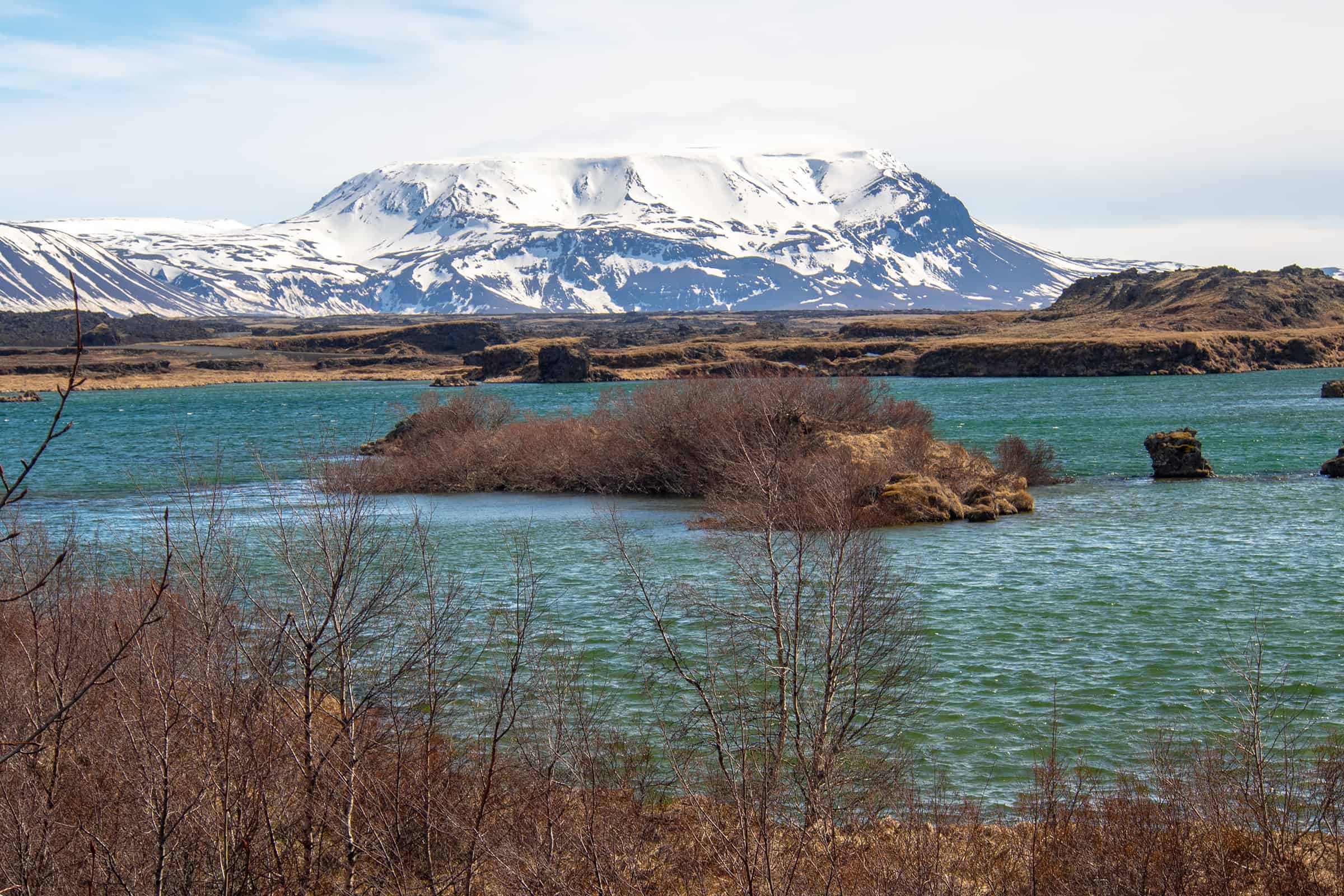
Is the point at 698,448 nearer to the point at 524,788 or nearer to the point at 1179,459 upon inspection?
the point at 1179,459

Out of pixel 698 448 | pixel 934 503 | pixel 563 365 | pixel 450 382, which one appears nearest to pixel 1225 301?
pixel 563 365

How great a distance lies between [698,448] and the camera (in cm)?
4003

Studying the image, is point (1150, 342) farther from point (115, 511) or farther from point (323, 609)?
point (323, 609)

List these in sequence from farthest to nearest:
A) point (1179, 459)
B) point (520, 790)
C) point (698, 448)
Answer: point (1179, 459) → point (698, 448) → point (520, 790)

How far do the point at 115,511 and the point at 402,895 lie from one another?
33.6 m

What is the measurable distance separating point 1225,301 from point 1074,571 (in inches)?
5529

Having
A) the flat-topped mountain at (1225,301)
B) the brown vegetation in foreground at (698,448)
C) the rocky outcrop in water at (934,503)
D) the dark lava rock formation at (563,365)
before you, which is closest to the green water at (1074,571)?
the rocky outcrop in water at (934,503)

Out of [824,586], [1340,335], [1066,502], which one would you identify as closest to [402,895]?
[824,586]

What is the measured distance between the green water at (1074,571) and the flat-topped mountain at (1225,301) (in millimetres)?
88077

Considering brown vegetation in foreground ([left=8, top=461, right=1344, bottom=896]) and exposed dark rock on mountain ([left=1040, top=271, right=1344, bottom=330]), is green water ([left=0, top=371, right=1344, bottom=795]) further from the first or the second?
exposed dark rock on mountain ([left=1040, top=271, right=1344, bottom=330])

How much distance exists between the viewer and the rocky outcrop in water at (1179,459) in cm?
4288

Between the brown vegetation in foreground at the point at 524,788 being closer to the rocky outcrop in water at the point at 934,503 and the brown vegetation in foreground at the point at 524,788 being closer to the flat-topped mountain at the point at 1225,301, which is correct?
the rocky outcrop in water at the point at 934,503

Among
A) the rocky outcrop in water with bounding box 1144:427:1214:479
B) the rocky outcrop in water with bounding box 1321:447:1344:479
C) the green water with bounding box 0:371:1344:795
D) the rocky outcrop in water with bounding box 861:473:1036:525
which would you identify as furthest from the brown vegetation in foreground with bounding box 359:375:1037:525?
the rocky outcrop in water with bounding box 1321:447:1344:479

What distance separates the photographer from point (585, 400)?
102500mm
